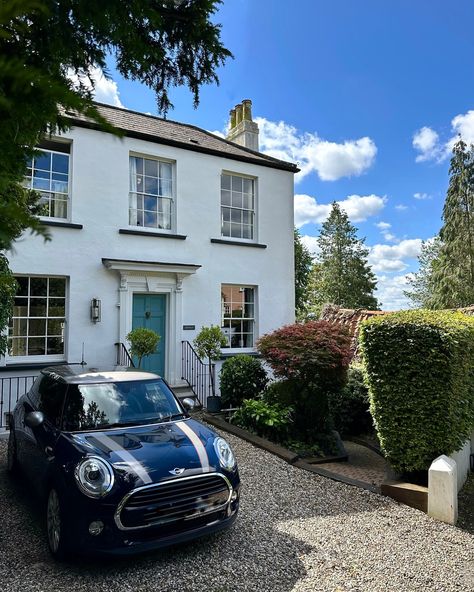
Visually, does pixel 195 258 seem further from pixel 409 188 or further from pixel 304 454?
pixel 409 188

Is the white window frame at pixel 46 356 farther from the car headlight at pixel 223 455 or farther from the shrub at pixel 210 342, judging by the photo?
the car headlight at pixel 223 455

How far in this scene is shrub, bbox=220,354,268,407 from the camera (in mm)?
9641

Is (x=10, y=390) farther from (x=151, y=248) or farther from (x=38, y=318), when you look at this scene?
(x=151, y=248)

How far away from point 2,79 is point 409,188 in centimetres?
2082

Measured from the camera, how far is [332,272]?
3922cm

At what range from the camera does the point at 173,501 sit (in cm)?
379

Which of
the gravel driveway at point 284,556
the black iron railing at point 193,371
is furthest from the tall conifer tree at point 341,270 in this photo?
the gravel driveway at point 284,556

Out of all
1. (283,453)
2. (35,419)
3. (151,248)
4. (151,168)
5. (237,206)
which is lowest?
(283,453)

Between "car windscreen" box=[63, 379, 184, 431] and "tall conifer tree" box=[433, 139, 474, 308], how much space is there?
2573cm

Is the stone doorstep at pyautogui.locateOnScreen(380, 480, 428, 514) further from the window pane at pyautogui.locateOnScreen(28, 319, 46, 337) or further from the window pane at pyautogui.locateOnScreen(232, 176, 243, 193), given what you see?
the window pane at pyautogui.locateOnScreen(232, 176, 243, 193)

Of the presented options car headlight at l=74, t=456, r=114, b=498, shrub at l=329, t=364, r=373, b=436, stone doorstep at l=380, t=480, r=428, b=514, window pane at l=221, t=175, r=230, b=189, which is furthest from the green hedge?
window pane at l=221, t=175, r=230, b=189

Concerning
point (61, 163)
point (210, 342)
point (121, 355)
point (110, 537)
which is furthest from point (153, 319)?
point (110, 537)

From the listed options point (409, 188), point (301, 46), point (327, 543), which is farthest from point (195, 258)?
point (409, 188)

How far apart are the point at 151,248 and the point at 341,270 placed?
30638 millimetres
